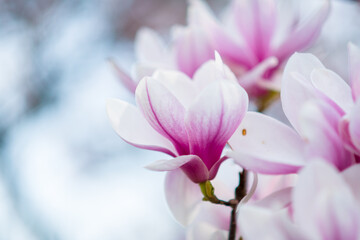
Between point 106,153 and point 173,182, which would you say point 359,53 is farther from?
point 106,153

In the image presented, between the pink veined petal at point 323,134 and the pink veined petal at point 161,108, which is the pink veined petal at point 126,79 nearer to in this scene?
the pink veined petal at point 161,108

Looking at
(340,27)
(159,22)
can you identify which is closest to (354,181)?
(340,27)

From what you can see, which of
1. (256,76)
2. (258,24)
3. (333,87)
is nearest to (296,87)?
(333,87)

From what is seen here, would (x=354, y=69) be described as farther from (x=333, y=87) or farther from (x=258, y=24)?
(x=258, y=24)

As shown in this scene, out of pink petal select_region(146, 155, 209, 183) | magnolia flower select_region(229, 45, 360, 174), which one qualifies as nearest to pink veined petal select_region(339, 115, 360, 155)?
magnolia flower select_region(229, 45, 360, 174)

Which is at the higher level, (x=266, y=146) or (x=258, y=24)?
(x=266, y=146)

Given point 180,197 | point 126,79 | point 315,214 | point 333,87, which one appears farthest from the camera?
point 126,79
